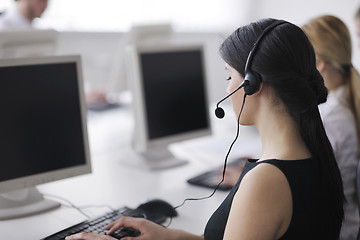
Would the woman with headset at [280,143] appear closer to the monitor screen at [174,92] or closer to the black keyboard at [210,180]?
the black keyboard at [210,180]

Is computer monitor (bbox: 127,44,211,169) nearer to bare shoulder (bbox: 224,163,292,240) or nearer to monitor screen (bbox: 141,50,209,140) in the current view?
monitor screen (bbox: 141,50,209,140)

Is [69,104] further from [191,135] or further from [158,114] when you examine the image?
[191,135]

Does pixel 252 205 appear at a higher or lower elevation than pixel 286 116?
lower

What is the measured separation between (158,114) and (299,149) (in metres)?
0.90

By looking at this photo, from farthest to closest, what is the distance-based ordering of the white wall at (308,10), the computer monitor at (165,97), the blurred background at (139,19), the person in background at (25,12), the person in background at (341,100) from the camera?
the white wall at (308,10) → the blurred background at (139,19) → the person in background at (25,12) → the computer monitor at (165,97) → the person in background at (341,100)

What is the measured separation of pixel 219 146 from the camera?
2.23 meters

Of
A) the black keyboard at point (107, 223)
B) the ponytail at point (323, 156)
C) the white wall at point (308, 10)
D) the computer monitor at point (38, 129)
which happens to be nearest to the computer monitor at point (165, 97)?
the computer monitor at point (38, 129)

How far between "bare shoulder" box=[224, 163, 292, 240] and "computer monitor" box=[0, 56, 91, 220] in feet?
2.27

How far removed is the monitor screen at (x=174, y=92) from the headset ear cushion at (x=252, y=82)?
0.85 meters

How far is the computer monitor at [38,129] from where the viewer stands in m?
1.27

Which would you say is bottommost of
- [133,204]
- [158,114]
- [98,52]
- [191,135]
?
[133,204]

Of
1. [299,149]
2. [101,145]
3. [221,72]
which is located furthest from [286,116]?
[221,72]

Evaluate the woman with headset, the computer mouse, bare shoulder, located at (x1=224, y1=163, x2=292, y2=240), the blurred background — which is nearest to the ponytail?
the woman with headset

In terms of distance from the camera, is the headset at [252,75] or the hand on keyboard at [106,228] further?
the hand on keyboard at [106,228]
